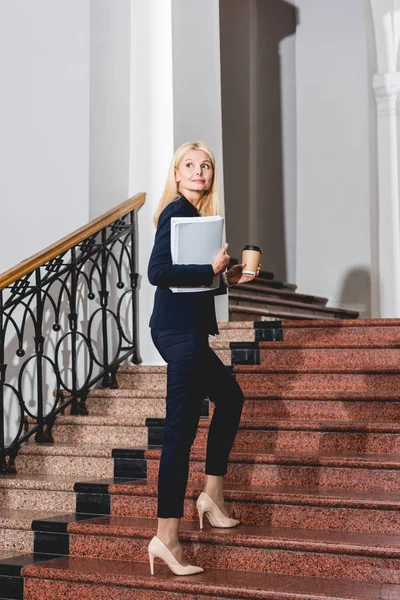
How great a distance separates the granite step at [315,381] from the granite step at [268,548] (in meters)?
1.43

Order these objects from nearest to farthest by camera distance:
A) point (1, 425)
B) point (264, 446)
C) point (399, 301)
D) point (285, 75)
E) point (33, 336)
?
point (264, 446)
point (1, 425)
point (33, 336)
point (399, 301)
point (285, 75)

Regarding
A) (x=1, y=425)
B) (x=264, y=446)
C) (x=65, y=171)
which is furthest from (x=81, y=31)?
(x=264, y=446)

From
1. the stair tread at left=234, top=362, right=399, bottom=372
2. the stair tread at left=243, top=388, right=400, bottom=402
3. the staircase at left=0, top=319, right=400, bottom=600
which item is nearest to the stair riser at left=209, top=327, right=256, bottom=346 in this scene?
the staircase at left=0, top=319, right=400, bottom=600

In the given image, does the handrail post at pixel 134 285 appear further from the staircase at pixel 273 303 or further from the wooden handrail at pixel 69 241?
the staircase at pixel 273 303

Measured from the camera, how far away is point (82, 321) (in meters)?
6.70

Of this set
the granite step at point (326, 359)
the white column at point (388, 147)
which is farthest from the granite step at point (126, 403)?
the white column at point (388, 147)

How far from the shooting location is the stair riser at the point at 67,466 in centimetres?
562

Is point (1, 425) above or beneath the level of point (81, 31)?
beneath

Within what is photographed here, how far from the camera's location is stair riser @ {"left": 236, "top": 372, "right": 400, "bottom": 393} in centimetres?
578

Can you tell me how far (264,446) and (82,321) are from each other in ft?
6.02

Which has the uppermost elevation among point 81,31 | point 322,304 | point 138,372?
point 81,31

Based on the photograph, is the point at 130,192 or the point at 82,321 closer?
the point at 82,321

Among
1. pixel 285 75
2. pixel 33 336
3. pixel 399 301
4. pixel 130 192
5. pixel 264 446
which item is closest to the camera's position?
pixel 264 446

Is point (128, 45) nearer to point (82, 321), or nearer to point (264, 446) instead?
point (82, 321)
